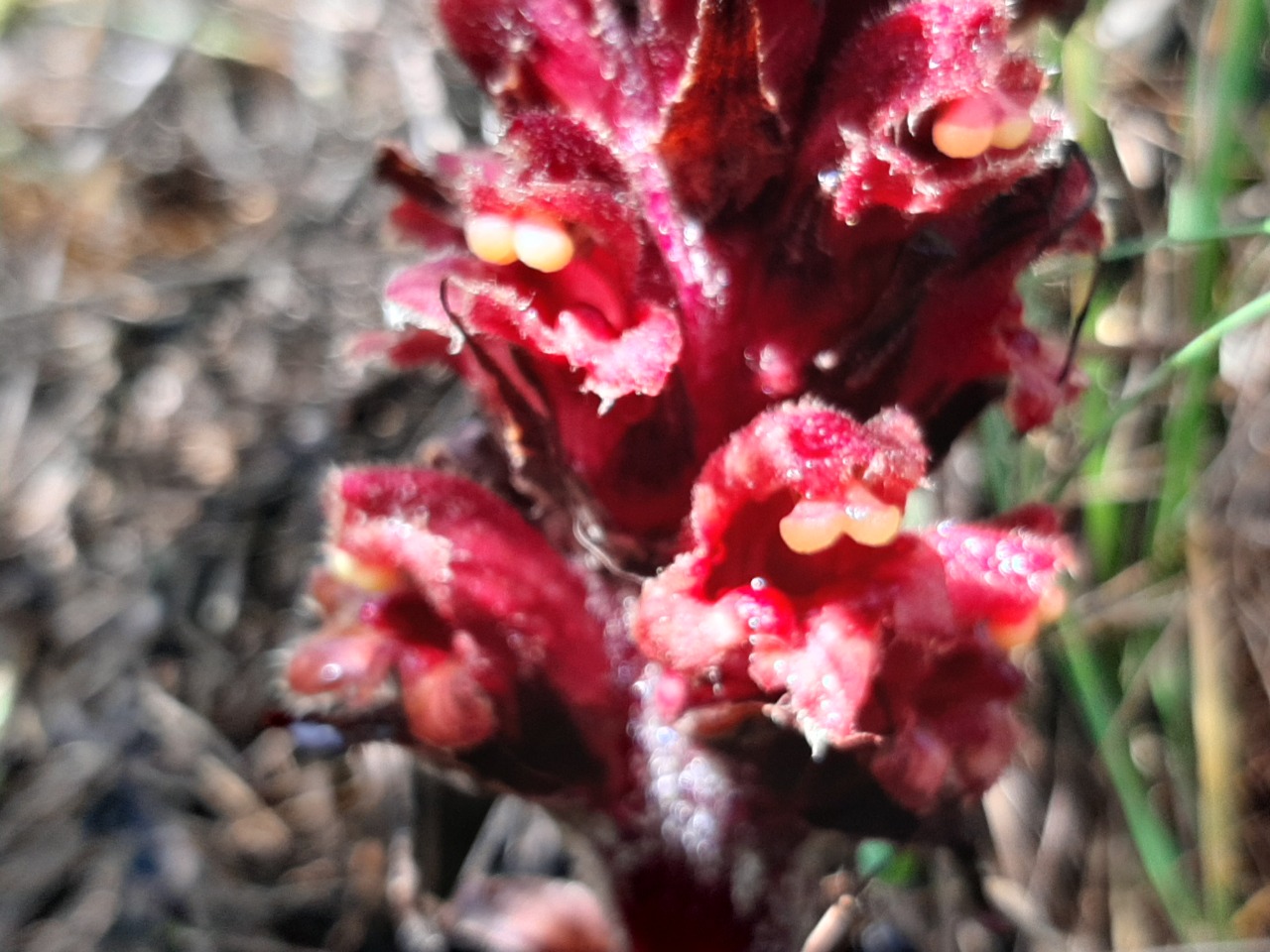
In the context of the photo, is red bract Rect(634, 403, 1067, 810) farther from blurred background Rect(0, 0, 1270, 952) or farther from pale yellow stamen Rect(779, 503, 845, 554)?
blurred background Rect(0, 0, 1270, 952)

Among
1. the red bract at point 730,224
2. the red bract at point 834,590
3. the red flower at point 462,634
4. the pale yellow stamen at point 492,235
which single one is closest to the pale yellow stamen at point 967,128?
the red bract at point 730,224

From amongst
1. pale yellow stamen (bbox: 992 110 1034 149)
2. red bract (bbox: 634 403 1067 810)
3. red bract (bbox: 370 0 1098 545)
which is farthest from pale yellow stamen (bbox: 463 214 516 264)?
pale yellow stamen (bbox: 992 110 1034 149)

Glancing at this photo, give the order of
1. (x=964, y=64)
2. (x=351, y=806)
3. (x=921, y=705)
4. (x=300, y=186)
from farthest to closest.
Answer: (x=300, y=186) < (x=351, y=806) < (x=921, y=705) < (x=964, y=64)

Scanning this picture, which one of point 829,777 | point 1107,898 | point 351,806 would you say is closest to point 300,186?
point 351,806

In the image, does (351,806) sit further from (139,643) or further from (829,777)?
(829,777)

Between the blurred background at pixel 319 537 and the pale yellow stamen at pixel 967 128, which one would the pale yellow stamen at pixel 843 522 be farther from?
the blurred background at pixel 319 537

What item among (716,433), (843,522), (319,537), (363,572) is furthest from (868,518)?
(319,537)
